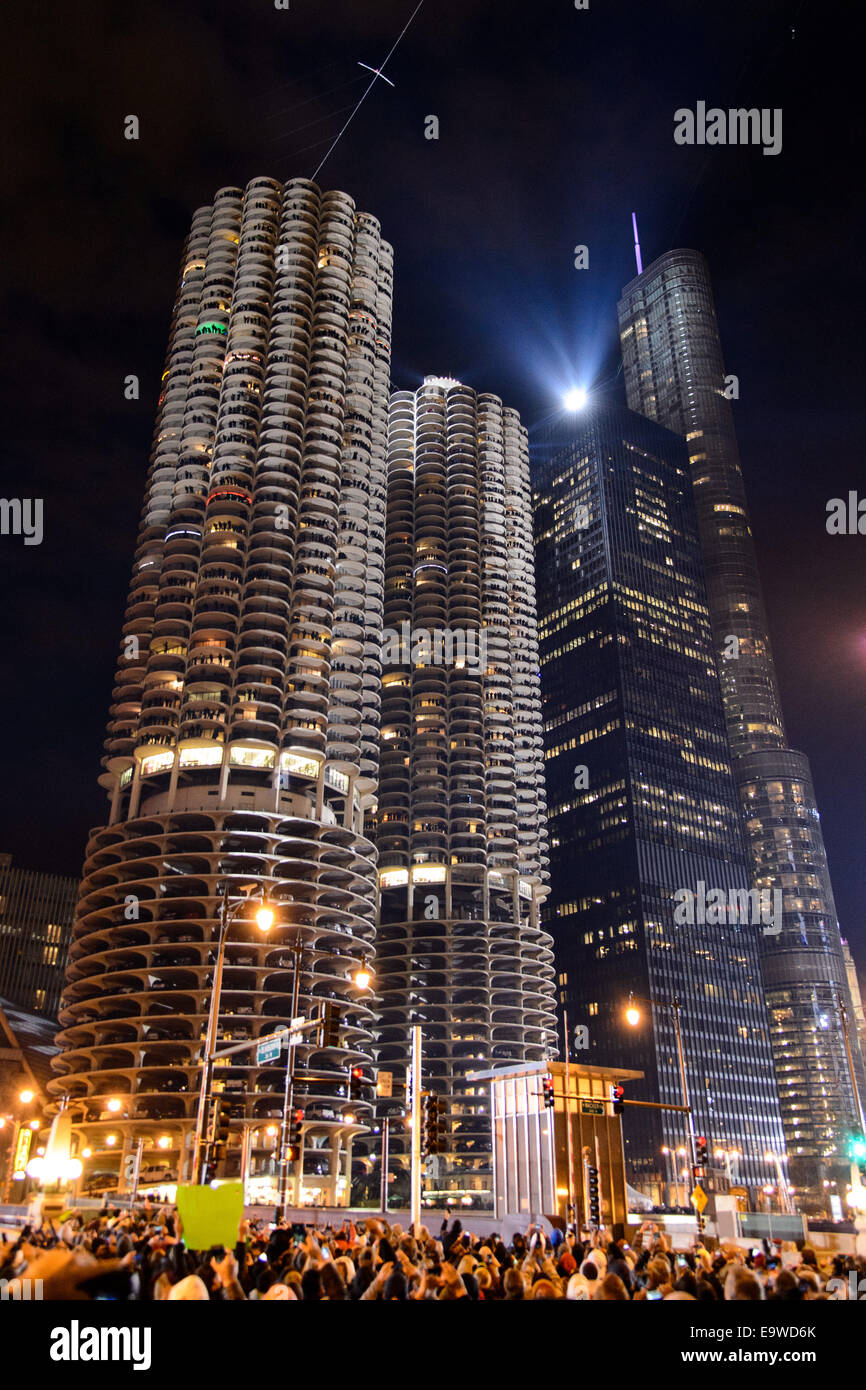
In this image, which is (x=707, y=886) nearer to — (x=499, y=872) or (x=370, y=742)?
(x=499, y=872)

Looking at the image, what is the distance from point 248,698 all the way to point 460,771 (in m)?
50.9

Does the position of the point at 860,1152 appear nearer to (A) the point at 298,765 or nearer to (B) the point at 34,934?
(A) the point at 298,765

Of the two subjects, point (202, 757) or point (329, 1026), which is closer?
point (329, 1026)

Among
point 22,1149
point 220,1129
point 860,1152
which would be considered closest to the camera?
point 220,1129

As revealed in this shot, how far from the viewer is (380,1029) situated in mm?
137875

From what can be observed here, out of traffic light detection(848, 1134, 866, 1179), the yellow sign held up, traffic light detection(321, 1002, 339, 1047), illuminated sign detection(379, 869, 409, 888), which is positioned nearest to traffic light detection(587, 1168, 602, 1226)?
traffic light detection(848, 1134, 866, 1179)

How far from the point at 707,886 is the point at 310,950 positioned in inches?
4364

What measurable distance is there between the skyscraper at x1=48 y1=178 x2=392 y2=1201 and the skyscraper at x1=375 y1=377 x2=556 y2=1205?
16.3 meters

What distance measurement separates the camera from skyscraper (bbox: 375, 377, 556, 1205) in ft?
443

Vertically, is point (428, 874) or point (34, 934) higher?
point (428, 874)

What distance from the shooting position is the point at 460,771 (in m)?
152

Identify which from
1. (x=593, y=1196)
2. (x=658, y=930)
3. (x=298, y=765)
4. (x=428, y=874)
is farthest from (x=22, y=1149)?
(x=658, y=930)

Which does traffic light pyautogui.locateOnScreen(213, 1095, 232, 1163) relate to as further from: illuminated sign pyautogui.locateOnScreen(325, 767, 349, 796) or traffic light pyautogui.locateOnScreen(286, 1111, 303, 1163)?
illuminated sign pyautogui.locateOnScreen(325, 767, 349, 796)
